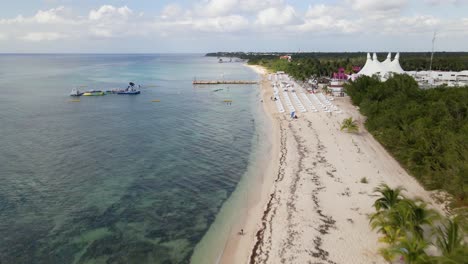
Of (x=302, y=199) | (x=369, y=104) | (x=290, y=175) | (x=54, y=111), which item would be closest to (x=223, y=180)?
(x=290, y=175)

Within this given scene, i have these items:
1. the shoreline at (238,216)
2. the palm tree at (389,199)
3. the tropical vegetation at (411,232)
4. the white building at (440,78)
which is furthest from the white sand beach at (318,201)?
the white building at (440,78)

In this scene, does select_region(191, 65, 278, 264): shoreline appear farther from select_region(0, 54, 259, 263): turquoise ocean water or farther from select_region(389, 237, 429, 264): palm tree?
select_region(389, 237, 429, 264): palm tree

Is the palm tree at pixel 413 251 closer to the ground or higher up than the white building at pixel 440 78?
closer to the ground

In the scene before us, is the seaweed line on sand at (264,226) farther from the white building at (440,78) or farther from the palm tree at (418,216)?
the white building at (440,78)

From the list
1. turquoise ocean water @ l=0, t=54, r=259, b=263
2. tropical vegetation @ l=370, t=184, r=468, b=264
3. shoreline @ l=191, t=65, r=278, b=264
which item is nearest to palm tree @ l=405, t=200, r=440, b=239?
tropical vegetation @ l=370, t=184, r=468, b=264

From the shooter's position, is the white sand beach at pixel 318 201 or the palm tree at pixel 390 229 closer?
the palm tree at pixel 390 229

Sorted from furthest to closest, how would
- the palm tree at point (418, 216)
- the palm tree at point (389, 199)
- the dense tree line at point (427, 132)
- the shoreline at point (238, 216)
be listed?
the dense tree line at point (427, 132) → the shoreline at point (238, 216) → the palm tree at point (389, 199) → the palm tree at point (418, 216)
